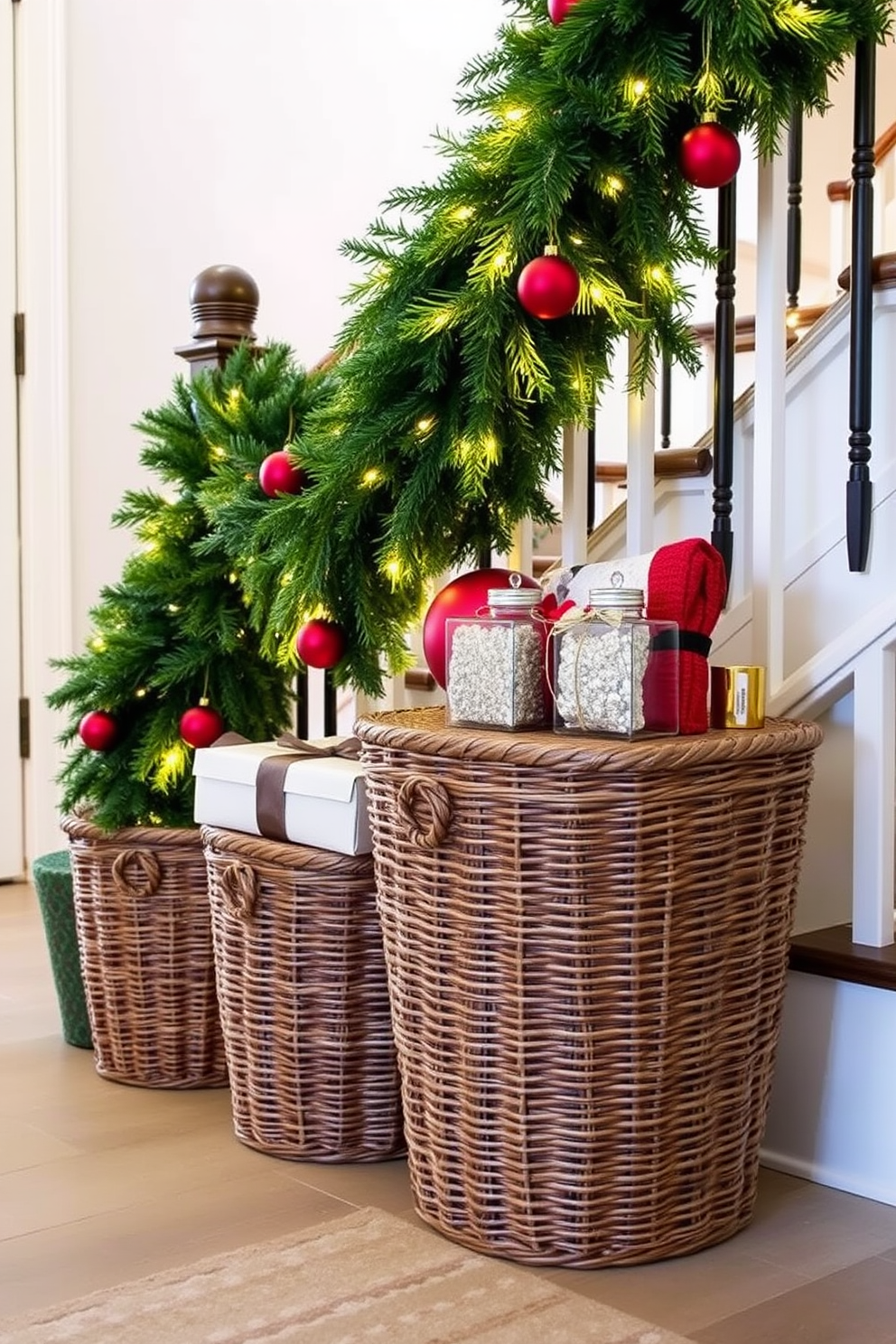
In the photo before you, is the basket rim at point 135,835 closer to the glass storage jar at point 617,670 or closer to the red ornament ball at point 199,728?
the red ornament ball at point 199,728

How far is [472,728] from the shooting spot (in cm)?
167

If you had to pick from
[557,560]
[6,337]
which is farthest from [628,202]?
[6,337]

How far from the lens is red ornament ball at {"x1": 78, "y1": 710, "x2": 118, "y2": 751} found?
2.28 m

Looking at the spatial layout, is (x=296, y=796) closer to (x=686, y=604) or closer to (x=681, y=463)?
(x=686, y=604)

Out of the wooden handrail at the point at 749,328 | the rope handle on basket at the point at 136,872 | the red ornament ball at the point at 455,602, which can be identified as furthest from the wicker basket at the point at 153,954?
the wooden handrail at the point at 749,328

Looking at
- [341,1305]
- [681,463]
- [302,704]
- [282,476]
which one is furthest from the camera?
[302,704]

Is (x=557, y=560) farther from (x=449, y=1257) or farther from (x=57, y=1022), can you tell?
(x=449, y=1257)

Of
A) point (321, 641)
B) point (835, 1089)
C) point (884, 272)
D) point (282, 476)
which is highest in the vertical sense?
point (884, 272)

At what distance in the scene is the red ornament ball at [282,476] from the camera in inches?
79.9

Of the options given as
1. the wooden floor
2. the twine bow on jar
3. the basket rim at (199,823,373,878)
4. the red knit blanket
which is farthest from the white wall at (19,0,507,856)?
the twine bow on jar

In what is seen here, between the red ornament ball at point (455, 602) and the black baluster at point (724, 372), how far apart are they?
27 centimetres

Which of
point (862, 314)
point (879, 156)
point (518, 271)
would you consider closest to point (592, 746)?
point (518, 271)

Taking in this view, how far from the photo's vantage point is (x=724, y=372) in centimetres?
199

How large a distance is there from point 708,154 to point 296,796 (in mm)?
860
